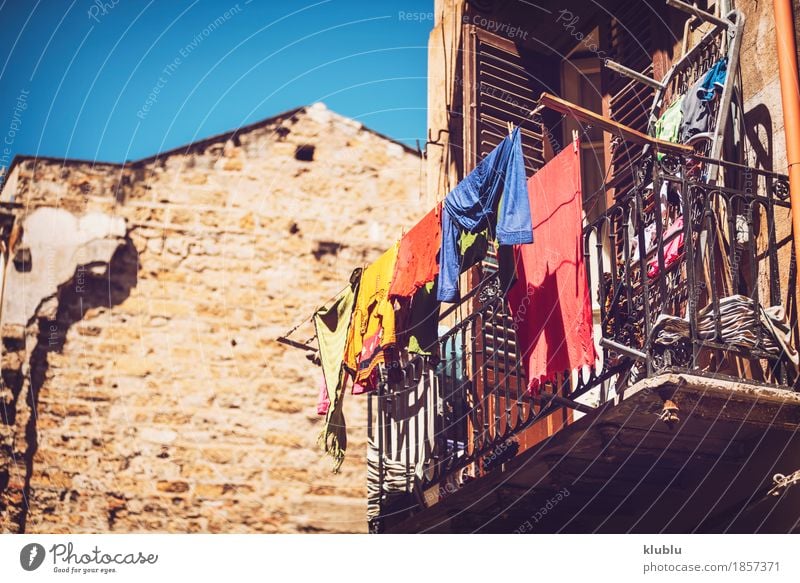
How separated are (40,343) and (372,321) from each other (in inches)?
128

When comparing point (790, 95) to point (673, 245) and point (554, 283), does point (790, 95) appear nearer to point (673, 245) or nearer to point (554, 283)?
point (673, 245)

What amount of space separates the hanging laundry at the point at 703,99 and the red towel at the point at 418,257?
52.9 inches

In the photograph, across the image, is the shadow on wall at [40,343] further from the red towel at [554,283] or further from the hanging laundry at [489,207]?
the red towel at [554,283]

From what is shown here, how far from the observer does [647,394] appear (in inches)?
183

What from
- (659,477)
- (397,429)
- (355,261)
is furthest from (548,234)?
(355,261)

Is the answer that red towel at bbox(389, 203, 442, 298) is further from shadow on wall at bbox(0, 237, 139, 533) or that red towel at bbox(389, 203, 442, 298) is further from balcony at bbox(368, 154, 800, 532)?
shadow on wall at bbox(0, 237, 139, 533)

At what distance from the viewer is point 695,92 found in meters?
Answer: 5.45

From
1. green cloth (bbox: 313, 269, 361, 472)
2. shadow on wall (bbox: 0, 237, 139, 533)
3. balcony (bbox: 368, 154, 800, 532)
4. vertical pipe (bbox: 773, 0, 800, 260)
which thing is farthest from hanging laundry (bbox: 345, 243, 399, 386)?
shadow on wall (bbox: 0, 237, 139, 533)

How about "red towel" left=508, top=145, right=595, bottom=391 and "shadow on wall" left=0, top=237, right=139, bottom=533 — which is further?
"shadow on wall" left=0, top=237, right=139, bottom=533

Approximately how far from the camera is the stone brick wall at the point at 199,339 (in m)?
8.41

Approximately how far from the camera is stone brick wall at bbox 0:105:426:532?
8414mm
